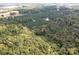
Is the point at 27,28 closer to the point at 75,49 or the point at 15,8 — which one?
the point at 15,8

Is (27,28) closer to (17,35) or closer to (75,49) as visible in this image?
(17,35)

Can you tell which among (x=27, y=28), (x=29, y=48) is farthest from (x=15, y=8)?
(x=29, y=48)
